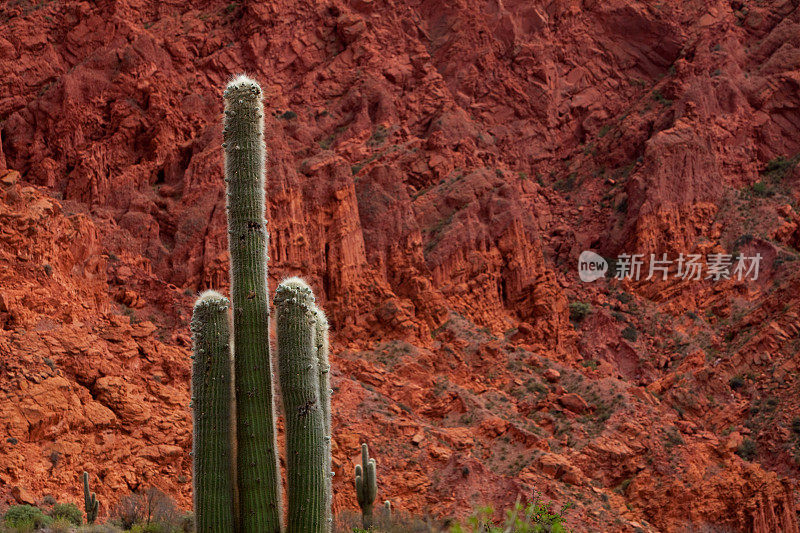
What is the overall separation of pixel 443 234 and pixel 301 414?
95.3 ft

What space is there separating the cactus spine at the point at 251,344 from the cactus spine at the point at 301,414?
0.25 meters

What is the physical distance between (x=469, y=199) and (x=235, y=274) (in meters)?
30.1

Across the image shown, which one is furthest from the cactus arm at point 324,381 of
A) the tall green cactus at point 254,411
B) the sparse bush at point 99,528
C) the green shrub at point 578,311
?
the green shrub at point 578,311

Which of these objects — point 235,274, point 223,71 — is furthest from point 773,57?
point 235,274

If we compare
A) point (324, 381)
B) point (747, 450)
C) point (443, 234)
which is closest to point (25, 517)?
point (324, 381)

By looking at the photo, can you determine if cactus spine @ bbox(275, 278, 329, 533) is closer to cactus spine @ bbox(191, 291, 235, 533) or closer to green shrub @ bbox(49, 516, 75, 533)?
cactus spine @ bbox(191, 291, 235, 533)

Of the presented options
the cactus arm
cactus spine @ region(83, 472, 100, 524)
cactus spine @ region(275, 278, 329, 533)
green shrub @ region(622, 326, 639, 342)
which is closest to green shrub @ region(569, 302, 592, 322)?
green shrub @ region(622, 326, 639, 342)

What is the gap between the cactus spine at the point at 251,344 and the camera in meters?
13.5

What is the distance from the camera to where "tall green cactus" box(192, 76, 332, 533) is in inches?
528

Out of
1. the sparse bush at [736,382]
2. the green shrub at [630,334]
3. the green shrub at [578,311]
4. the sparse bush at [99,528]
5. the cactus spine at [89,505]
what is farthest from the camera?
the green shrub at [578,311]

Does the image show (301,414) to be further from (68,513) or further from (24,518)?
(68,513)

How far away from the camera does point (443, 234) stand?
42.2 m

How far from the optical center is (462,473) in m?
28.2

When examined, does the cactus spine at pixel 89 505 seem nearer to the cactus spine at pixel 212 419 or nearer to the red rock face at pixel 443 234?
the red rock face at pixel 443 234
